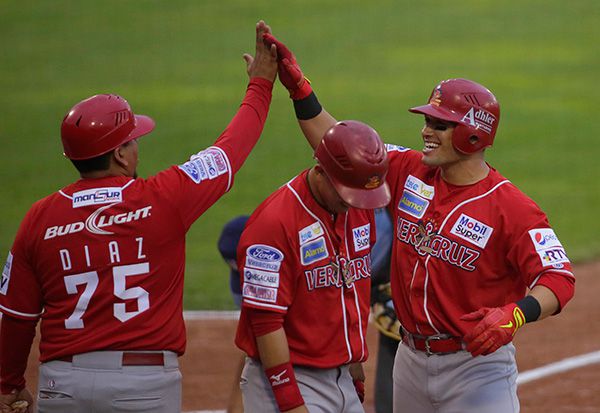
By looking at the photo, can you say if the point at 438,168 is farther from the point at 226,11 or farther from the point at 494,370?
the point at 226,11

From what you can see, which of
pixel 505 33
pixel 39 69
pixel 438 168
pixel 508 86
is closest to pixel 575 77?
pixel 508 86

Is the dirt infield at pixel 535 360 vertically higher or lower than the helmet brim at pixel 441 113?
lower

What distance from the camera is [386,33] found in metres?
24.9

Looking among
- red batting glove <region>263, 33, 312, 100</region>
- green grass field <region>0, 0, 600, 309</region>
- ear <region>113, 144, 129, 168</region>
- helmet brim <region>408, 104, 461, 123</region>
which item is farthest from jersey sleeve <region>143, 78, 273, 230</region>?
green grass field <region>0, 0, 600, 309</region>

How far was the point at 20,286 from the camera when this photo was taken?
4480 millimetres

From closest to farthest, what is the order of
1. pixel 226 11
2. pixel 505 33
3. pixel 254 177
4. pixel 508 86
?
pixel 254 177
pixel 508 86
pixel 505 33
pixel 226 11

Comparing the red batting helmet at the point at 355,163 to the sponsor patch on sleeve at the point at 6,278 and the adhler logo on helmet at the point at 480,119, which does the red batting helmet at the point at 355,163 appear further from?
the sponsor patch on sleeve at the point at 6,278

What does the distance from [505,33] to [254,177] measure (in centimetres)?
1098

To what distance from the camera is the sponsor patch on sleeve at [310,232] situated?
4.48 m

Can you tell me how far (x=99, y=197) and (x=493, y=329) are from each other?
1.59 metres

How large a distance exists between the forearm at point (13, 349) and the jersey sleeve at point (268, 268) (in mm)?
890

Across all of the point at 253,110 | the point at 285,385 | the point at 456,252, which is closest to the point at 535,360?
the point at 456,252

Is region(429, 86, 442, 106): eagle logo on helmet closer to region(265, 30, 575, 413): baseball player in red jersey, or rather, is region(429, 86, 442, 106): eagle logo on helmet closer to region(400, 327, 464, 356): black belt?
region(265, 30, 575, 413): baseball player in red jersey

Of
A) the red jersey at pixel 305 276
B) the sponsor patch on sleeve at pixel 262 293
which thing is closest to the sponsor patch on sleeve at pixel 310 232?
the red jersey at pixel 305 276
